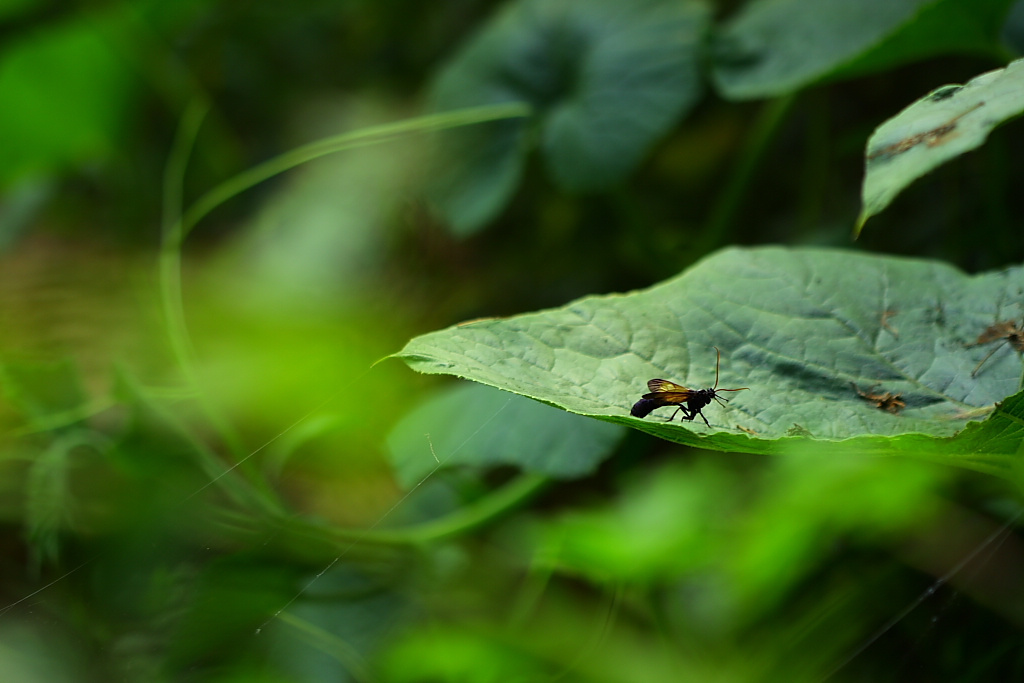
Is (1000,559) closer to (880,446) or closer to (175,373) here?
(880,446)

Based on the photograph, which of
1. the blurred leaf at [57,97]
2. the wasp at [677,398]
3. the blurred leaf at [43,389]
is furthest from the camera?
the blurred leaf at [57,97]

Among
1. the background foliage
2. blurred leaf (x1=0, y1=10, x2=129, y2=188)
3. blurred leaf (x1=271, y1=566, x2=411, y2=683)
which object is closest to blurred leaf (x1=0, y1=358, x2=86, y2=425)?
the background foliage

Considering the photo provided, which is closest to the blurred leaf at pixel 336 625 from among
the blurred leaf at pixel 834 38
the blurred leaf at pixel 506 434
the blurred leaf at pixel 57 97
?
the blurred leaf at pixel 506 434

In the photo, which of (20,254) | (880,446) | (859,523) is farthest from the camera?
(20,254)

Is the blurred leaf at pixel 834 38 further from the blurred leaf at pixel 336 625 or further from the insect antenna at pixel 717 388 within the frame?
the blurred leaf at pixel 336 625

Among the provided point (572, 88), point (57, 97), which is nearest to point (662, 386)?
point (572, 88)

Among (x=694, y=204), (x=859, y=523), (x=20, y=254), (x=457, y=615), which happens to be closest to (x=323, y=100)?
(x=20, y=254)
